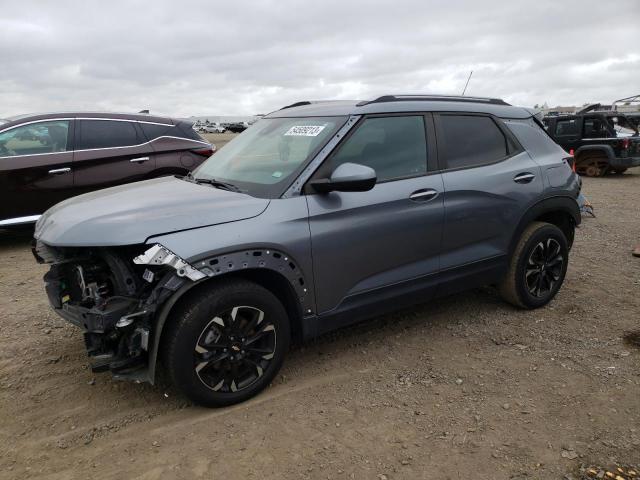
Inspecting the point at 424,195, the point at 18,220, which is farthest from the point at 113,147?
the point at 424,195

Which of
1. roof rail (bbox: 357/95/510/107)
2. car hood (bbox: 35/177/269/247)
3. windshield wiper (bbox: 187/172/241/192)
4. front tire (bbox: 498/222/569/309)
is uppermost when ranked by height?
roof rail (bbox: 357/95/510/107)

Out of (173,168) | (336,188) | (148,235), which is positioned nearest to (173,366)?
(148,235)

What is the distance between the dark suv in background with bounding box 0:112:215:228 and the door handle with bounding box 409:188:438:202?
4576 mm

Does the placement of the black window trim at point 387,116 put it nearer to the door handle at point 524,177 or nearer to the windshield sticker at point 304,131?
the windshield sticker at point 304,131

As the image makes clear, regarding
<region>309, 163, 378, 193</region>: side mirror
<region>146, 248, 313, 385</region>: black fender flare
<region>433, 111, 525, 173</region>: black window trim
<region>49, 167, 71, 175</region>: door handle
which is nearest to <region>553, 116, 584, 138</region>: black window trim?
<region>433, 111, 525, 173</region>: black window trim

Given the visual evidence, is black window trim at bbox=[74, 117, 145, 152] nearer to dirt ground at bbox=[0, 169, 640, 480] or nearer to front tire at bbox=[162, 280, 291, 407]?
dirt ground at bbox=[0, 169, 640, 480]

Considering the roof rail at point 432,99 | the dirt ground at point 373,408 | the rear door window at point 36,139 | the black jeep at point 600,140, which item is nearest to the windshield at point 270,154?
the roof rail at point 432,99

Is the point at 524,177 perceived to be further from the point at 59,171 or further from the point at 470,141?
the point at 59,171

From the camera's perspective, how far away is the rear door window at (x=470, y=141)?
3752 mm

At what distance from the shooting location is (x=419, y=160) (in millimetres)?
3586

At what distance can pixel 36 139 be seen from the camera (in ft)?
20.6

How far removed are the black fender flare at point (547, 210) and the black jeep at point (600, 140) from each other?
1072cm

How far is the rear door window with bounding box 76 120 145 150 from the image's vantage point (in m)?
6.54

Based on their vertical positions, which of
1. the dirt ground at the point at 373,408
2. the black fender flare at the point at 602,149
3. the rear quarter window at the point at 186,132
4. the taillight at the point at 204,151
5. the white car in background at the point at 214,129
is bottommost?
the dirt ground at the point at 373,408
